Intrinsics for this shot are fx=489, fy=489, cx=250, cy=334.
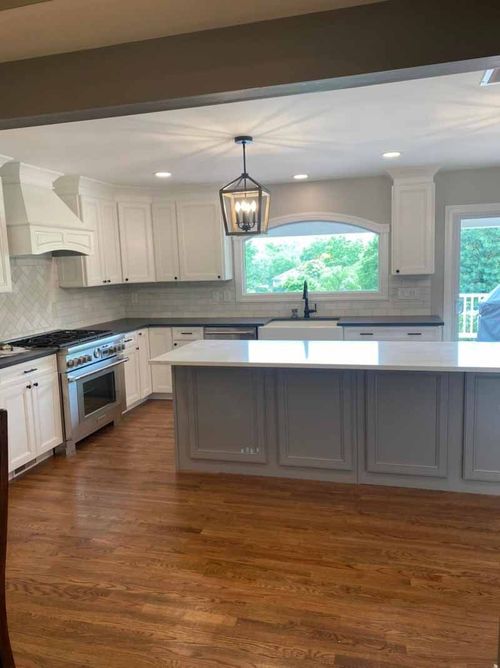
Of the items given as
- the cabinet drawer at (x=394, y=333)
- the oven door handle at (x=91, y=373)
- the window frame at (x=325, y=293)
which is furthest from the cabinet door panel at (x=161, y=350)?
the cabinet drawer at (x=394, y=333)

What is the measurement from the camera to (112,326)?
212 inches

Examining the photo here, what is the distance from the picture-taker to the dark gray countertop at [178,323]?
5301mm

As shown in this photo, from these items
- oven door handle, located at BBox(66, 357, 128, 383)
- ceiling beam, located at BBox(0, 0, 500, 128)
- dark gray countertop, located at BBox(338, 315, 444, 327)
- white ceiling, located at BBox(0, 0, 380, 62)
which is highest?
white ceiling, located at BBox(0, 0, 380, 62)

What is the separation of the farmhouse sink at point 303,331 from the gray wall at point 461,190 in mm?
1384

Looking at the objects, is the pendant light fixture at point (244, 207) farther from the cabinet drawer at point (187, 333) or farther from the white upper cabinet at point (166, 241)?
the white upper cabinet at point (166, 241)

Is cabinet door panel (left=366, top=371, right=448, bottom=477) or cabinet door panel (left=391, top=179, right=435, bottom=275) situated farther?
cabinet door panel (left=391, top=179, right=435, bottom=275)

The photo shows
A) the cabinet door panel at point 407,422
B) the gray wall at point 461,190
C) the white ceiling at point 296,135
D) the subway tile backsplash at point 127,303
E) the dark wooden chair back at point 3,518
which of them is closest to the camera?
the dark wooden chair back at point 3,518

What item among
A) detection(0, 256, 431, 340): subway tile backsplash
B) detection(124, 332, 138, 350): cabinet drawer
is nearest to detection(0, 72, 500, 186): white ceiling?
detection(0, 256, 431, 340): subway tile backsplash

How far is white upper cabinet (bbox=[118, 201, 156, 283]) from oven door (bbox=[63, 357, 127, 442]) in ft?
3.85

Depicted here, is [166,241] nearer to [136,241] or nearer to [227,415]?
[136,241]

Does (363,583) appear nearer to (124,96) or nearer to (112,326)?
(124,96)

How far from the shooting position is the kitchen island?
312 cm

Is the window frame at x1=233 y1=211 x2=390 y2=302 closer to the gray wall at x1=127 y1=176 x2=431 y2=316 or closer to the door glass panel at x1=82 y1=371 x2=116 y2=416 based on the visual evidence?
the gray wall at x1=127 y1=176 x2=431 y2=316

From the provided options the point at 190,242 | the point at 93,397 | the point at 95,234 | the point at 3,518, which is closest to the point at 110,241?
the point at 95,234
